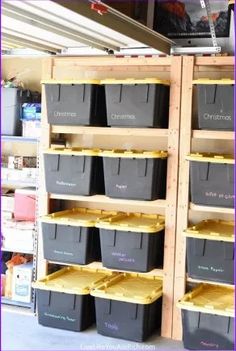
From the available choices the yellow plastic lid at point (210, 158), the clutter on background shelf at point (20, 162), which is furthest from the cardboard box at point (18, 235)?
the yellow plastic lid at point (210, 158)

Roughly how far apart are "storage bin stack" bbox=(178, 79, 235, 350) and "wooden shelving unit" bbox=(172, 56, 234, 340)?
0.35ft

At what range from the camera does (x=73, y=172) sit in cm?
429

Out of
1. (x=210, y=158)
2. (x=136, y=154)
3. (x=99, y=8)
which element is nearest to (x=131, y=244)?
(x=136, y=154)

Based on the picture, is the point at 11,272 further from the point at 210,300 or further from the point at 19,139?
the point at 210,300

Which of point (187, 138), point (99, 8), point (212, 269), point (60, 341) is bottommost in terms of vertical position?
point (60, 341)

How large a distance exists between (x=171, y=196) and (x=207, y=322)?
969 millimetres

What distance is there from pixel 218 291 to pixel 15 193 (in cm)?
200

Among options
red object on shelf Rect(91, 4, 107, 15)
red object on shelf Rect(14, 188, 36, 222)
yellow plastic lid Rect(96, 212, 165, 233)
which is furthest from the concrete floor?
red object on shelf Rect(91, 4, 107, 15)

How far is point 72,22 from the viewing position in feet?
11.4

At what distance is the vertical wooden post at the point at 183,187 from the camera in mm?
4105

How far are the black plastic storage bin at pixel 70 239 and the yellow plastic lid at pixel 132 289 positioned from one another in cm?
26

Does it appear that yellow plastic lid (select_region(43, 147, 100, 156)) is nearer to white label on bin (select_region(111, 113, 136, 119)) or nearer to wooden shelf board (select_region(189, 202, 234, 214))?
white label on bin (select_region(111, 113, 136, 119))

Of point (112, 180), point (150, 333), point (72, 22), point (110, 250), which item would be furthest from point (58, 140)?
point (150, 333)

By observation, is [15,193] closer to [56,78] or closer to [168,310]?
[56,78]
